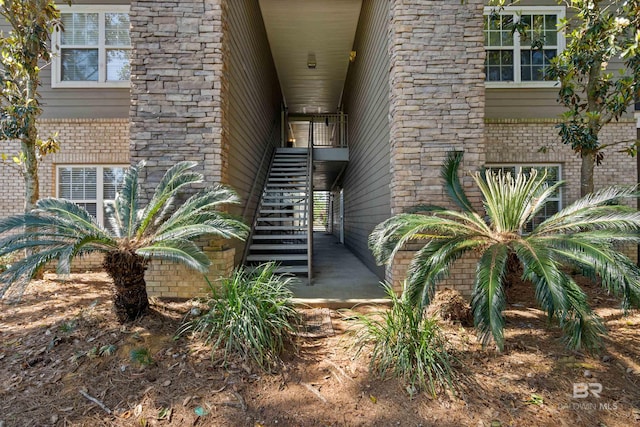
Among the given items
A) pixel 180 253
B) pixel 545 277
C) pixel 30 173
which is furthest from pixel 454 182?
pixel 30 173

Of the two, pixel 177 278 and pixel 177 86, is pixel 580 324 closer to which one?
pixel 177 278

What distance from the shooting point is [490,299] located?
2762 millimetres

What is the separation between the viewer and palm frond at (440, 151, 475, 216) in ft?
14.2

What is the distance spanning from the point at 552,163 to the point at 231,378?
7873 mm

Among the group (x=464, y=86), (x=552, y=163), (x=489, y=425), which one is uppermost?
(x=464, y=86)

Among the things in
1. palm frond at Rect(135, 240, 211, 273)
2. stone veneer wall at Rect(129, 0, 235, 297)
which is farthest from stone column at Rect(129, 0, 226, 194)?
palm frond at Rect(135, 240, 211, 273)

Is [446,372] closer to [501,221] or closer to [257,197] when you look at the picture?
[501,221]

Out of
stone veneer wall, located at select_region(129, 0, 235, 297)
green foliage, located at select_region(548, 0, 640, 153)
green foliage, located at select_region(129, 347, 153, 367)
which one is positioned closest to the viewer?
green foliage, located at select_region(129, 347, 153, 367)

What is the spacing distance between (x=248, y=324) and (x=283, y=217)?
524 centimetres

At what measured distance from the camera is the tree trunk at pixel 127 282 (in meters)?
3.45

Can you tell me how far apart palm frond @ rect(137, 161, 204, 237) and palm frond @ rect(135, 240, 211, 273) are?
0.41 m

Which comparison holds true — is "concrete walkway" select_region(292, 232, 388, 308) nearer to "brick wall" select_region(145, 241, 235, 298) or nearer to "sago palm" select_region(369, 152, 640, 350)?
"sago palm" select_region(369, 152, 640, 350)

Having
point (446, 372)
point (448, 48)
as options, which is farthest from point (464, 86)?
point (446, 372)

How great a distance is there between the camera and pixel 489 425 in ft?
7.95
